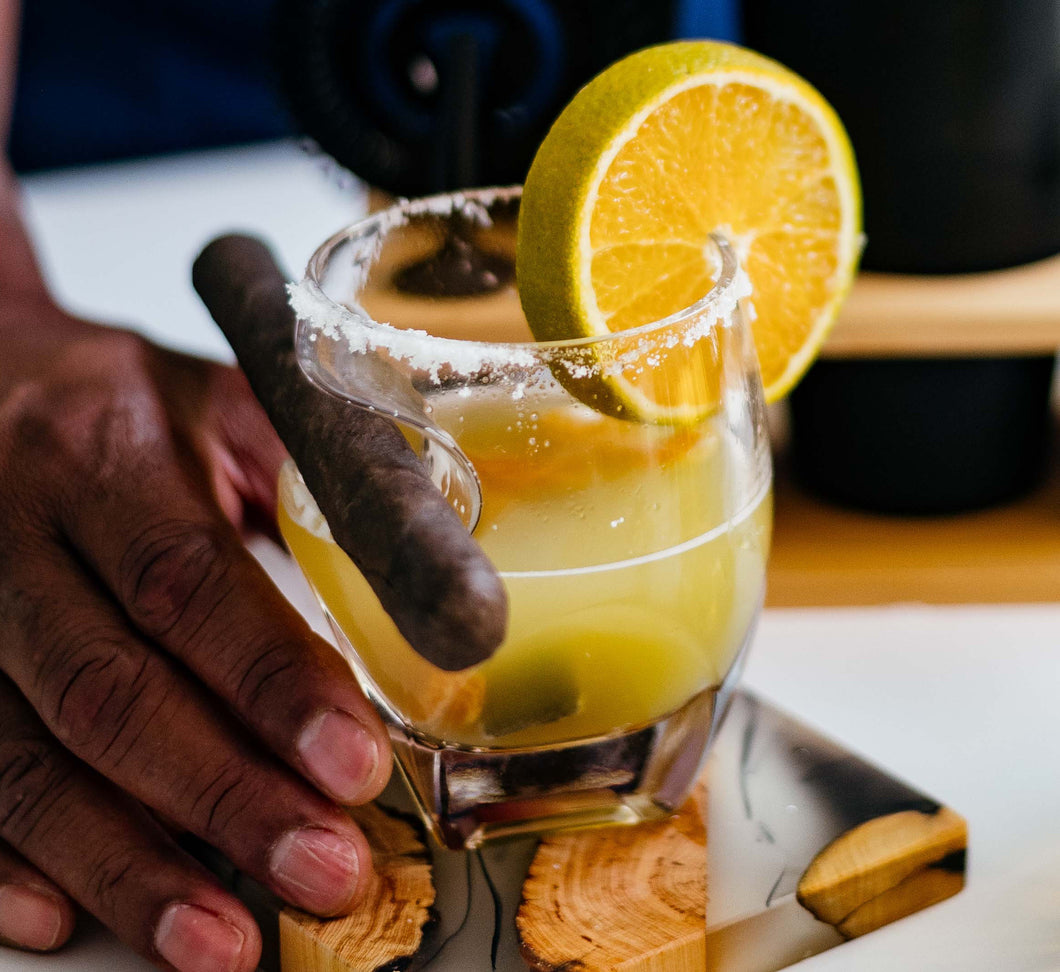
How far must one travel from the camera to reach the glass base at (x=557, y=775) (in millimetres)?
422

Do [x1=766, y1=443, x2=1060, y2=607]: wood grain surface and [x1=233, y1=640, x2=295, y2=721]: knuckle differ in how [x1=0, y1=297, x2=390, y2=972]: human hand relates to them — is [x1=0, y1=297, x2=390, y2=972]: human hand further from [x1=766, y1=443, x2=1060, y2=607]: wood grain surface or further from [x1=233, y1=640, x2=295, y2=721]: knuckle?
[x1=766, y1=443, x2=1060, y2=607]: wood grain surface

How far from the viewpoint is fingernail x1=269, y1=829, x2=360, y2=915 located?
0.40 meters

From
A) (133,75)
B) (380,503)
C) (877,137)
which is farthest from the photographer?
(133,75)

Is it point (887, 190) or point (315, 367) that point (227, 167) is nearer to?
point (887, 190)

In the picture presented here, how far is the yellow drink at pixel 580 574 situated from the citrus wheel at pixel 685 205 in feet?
0.06

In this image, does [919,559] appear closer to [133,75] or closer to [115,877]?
[115,877]

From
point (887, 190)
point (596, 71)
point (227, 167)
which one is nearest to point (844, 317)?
point (887, 190)

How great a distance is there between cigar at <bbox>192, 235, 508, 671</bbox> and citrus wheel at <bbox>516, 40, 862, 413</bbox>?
67 mm

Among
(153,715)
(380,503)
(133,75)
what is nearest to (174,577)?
(153,715)

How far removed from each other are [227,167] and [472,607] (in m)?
1.01

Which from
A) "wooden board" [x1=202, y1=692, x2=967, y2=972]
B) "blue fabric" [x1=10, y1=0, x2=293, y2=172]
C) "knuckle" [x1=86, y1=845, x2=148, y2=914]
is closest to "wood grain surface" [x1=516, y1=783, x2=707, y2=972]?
"wooden board" [x1=202, y1=692, x2=967, y2=972]

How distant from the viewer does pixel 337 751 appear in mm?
397

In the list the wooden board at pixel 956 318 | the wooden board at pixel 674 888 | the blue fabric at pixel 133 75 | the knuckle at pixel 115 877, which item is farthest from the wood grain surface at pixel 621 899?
the blue fabric at pixel 133 75

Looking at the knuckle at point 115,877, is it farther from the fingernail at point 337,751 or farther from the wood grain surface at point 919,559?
the wood grain surface at point 919,559
